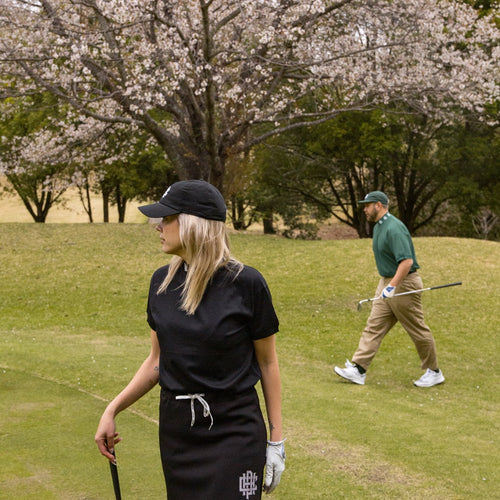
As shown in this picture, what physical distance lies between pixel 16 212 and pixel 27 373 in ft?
205

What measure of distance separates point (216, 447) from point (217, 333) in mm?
459

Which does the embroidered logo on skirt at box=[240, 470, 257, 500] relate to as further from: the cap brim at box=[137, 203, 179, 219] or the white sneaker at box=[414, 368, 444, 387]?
the white sneaker at box=[414, 368, 444, 387]

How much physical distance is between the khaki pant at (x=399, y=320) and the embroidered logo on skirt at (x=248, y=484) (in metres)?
6.27

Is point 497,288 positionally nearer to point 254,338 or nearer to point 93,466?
point 93,466

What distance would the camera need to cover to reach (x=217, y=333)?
9.82 ft

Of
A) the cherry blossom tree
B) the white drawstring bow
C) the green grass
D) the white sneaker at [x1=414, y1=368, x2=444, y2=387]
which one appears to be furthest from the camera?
the cherry blossom tree

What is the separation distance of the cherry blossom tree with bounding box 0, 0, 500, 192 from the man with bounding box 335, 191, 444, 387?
5258mm

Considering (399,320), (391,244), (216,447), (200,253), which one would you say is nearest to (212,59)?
(391,244)

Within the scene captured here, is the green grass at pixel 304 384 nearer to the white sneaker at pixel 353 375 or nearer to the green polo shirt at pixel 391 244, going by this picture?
the white sneaker at pixel 353 375

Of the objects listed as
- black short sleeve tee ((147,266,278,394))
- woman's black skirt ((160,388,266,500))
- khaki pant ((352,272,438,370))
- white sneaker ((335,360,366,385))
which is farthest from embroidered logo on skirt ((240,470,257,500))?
white sneaker ((335,360,366,385))

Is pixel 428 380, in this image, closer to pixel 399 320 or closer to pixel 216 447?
pixel 399 320

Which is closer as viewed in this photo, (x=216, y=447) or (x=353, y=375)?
(x=216, y=447)

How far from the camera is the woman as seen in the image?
9.84 ft

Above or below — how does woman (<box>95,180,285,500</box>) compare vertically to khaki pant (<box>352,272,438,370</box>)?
above
